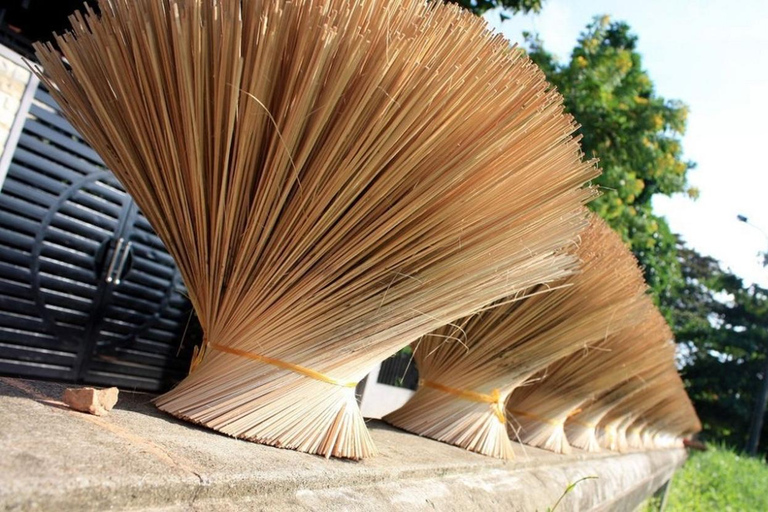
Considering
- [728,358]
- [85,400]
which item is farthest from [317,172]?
[728,358]

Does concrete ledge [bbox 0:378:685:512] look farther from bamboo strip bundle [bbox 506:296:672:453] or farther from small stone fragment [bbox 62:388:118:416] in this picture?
bamboo strip bundle [bbox 506:296:672:453]

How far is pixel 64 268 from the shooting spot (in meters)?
3.63

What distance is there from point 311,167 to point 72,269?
3026 mm

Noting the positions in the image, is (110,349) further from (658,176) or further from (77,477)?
(658,176)

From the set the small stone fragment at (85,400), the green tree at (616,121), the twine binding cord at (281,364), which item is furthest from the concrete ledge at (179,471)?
the green tree at (616,121)

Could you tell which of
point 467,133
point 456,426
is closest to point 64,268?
point 456,426

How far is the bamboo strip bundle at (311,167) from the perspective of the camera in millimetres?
1025

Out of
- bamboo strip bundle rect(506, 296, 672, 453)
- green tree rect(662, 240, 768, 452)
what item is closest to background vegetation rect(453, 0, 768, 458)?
bamboo strip bundle rect(506, 296, 672, 453)

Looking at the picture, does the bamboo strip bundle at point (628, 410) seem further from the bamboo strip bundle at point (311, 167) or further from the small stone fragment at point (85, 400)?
the small stone fragment at point (85, 400)

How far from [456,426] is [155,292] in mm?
2690

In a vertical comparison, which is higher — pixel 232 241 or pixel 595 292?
pixel 595 292

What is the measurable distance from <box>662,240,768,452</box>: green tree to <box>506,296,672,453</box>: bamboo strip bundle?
21.2 m

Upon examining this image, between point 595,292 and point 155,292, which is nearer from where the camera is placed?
point 595,292

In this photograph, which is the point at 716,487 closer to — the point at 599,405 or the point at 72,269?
the point at 599,405
